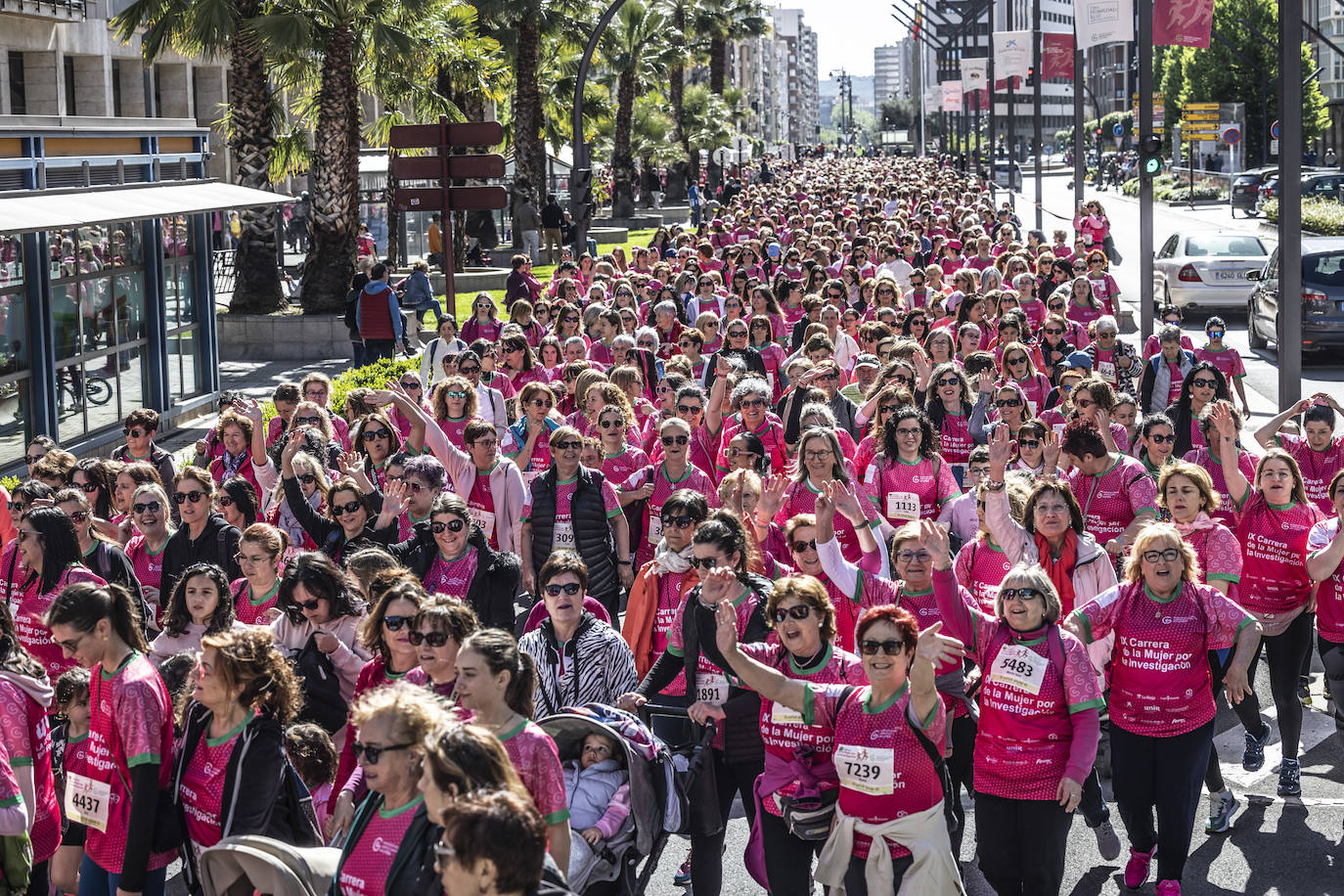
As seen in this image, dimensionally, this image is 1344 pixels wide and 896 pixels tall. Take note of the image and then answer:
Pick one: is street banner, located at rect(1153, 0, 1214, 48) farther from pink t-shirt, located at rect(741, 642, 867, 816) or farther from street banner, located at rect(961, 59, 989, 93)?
street banner, located at rect(961, 59, 989, 93)

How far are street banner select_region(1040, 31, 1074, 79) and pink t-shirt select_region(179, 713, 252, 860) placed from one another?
38.9 metres

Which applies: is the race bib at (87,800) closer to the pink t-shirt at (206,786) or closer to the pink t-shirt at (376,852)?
the pink t-shirt at (206,786)

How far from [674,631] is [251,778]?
5.72 ft

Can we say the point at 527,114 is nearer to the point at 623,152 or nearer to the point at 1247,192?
the point at 623,152

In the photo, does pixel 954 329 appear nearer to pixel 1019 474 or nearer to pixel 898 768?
pixel 1019 474

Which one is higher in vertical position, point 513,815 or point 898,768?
point 513,815

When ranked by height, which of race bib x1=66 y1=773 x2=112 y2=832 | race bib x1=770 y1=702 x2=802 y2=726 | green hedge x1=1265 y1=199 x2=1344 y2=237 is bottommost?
race bib x1=66 y1=773 x2=112 y2=832

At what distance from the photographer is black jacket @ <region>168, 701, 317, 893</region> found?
17.3 ft

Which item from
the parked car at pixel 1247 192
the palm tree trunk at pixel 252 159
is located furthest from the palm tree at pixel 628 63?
the palm tree trunk at pixel 252 159

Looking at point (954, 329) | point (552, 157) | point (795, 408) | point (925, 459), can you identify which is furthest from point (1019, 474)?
point (552, 157)

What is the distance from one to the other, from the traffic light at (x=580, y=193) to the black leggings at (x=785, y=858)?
1993cm

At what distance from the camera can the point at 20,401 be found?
1641cm

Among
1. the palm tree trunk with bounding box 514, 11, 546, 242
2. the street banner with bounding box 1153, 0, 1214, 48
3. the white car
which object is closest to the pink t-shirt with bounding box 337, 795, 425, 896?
the street banner with bounding box 1153, 0, 1214, 48

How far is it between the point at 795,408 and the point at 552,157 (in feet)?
132
